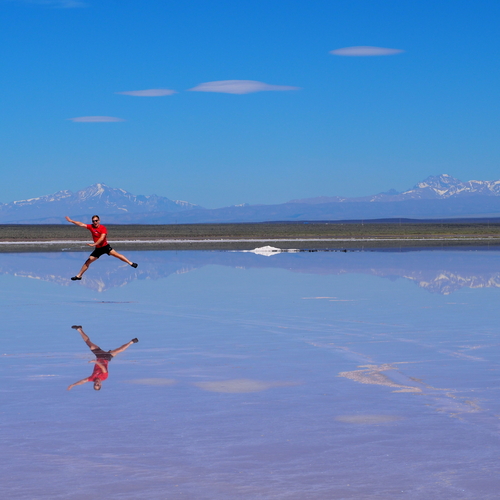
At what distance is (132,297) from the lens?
75.2 ft

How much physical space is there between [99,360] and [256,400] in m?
3.68

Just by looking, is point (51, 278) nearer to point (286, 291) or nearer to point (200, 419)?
point (286, 291)

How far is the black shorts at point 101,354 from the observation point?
13062 mm

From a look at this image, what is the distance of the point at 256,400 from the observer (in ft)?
32.6

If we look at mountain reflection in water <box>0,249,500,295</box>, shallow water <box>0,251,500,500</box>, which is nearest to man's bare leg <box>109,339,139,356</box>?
shallow water <box>0,251,500,500</box>

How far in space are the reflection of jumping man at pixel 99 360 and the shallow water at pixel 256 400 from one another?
0.13 metres

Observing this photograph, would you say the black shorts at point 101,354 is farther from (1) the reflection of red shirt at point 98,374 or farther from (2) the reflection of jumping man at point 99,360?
(1) the reflection of red shirt at point 98,374

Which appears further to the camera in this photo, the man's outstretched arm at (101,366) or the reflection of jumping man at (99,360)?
the man's outstretched arm at (101,366)

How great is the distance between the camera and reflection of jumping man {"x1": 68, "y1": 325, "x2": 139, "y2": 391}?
11109mm

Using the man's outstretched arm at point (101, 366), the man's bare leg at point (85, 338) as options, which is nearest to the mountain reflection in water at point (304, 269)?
the man's bare leg at point (85, 338)

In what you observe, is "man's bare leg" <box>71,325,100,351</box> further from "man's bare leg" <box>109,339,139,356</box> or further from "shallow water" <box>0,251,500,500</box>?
"man's bare leg" <box>109,339,139,356</box>

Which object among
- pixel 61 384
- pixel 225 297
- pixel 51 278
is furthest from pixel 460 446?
pixel 51 278

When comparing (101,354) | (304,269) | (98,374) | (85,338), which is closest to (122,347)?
(101,354)

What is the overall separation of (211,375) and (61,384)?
2.00 m
